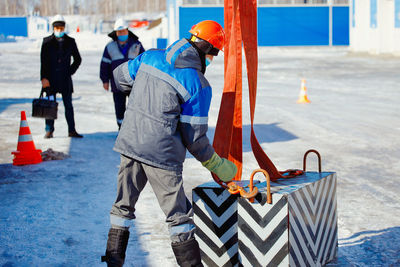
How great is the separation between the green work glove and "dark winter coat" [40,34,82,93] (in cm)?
615

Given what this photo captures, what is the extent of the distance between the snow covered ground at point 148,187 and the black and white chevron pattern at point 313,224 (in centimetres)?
23

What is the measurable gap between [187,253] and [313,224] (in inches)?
36.6

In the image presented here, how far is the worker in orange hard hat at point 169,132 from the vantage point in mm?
3564

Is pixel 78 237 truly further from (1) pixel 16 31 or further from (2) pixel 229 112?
(1) pixel 16 31

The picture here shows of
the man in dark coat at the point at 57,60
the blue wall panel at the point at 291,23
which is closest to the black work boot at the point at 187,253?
the man in dark coat at the point at 57,60

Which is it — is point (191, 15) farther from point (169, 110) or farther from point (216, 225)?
point (169, 110)

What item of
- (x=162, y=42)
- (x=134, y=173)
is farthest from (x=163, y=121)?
(x=162, y=42)

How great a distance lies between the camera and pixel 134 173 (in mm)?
3762

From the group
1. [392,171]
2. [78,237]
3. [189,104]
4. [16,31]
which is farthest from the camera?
[16,31]

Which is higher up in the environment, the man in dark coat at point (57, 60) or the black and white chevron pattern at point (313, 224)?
the man in dark coat at point (57, 60)

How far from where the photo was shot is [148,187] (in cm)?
658

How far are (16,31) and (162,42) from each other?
134ft

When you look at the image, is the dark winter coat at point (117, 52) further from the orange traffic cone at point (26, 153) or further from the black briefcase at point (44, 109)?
the orange traffic cone at point (26, 153)

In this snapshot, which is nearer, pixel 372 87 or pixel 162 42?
pixel 372 87
